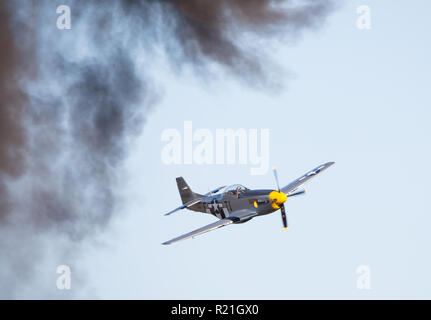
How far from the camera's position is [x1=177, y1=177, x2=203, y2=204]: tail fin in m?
52.3

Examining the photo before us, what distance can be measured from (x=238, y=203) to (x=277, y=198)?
10.8ft

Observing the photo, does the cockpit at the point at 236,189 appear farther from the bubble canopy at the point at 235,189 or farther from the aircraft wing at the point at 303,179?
the aircraft wing at the point at 303,179

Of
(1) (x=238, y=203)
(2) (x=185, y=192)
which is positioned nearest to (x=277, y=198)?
(1) (x=238, y=203)

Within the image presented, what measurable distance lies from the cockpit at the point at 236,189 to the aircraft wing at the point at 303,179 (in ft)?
11.7

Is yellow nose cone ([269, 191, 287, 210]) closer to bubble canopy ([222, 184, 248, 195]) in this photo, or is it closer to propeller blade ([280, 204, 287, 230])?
propeller blade ([280, 204, 287, 230])

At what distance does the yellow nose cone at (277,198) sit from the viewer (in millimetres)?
43938

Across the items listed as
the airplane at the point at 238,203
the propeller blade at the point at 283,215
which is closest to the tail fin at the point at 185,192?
the airplane at the point at 238,203

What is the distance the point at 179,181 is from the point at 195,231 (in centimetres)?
1138

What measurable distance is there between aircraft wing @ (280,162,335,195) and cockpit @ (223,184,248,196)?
3556mm

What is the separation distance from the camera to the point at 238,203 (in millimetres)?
46125

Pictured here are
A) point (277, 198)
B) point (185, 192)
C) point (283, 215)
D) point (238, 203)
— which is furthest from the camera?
point (185, 192)

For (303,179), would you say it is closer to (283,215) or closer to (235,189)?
(235,189)
